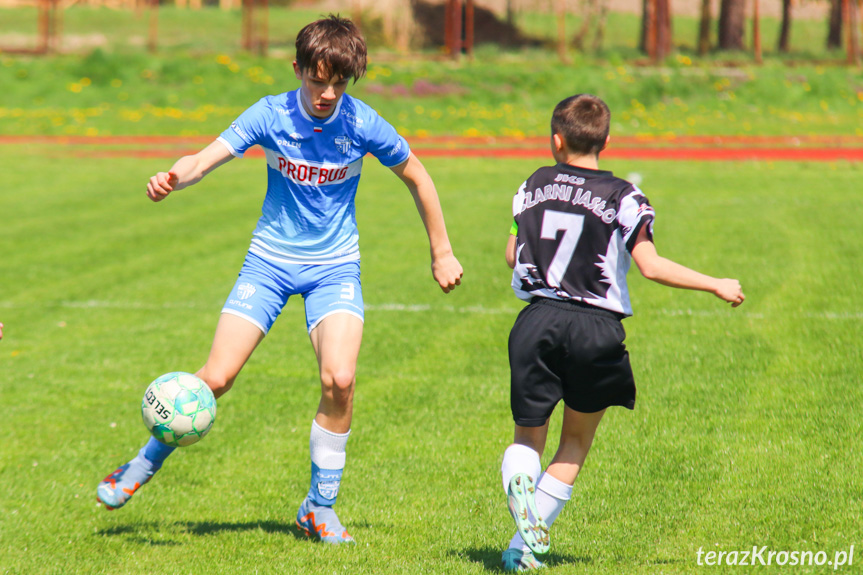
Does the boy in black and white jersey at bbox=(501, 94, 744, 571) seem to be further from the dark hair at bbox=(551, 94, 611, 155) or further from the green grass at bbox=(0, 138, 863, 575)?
the green grass at bbox=(0, 138, 863, 575)

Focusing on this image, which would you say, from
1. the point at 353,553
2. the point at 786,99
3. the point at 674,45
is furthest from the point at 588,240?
the point at 674,45

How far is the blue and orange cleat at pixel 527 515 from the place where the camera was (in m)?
3.81

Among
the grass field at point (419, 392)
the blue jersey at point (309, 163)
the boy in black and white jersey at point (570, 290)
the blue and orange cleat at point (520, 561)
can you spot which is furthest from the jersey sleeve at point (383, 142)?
the blue and orange cleat at point (520, 561)

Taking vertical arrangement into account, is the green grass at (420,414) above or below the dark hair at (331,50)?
below

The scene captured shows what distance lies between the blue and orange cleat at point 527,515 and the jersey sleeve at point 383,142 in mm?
1689

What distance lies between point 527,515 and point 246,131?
2188 mm

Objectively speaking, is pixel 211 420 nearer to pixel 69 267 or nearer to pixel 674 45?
pixel 69 267

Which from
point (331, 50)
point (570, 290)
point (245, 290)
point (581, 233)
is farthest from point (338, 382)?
point (331, 50)

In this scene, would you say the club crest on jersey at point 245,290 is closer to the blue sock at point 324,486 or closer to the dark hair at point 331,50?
the blue sock at point 324,486

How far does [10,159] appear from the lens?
20.4 metres

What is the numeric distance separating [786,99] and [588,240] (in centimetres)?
2526

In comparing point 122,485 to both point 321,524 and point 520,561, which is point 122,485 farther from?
point 520,561

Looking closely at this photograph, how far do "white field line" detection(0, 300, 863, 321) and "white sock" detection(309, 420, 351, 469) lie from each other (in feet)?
14.7

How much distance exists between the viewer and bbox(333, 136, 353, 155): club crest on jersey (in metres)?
4.65
